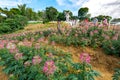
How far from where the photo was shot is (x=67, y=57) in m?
6.00

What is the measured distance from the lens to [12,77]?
5168 millimetres

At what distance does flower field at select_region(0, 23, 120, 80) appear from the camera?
4297mm

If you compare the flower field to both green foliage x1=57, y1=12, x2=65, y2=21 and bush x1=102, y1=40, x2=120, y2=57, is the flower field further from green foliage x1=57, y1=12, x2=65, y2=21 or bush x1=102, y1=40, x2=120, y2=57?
green foliage x1=57, y1=12, x2=65, y2=21

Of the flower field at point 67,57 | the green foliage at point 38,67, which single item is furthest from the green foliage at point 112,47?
the green foliage at point 38,67

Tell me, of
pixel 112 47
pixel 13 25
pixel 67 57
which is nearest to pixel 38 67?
pixel 67 57

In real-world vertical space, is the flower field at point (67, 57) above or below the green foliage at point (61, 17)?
above

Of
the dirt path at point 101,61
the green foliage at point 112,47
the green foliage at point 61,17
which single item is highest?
the green foliage at point 112,47

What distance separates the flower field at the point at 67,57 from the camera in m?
4.30

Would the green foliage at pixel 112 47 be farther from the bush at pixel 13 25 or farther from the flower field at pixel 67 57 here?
the bush at pixel 13 25

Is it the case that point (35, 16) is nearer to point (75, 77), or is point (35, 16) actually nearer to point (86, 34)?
point (86, 34)

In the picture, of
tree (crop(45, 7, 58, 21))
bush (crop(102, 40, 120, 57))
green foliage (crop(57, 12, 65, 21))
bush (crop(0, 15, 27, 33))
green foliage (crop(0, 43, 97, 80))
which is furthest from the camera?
green foliage (crop(57, 12, 65, 21))

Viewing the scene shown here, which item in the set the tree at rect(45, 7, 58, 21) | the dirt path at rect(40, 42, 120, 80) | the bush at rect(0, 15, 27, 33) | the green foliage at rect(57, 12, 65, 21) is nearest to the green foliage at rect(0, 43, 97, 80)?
the dirt path at rect(40, 42, 120, 80)

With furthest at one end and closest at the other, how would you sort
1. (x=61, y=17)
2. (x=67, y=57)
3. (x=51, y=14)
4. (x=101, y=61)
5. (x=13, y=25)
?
(x=61, y=17) < (x=51, y=14) < (x=13, y=25) < (x=101, y=61) < (x=67, y=57)

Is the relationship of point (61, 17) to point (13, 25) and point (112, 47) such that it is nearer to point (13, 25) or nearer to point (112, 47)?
point (13, 25)
